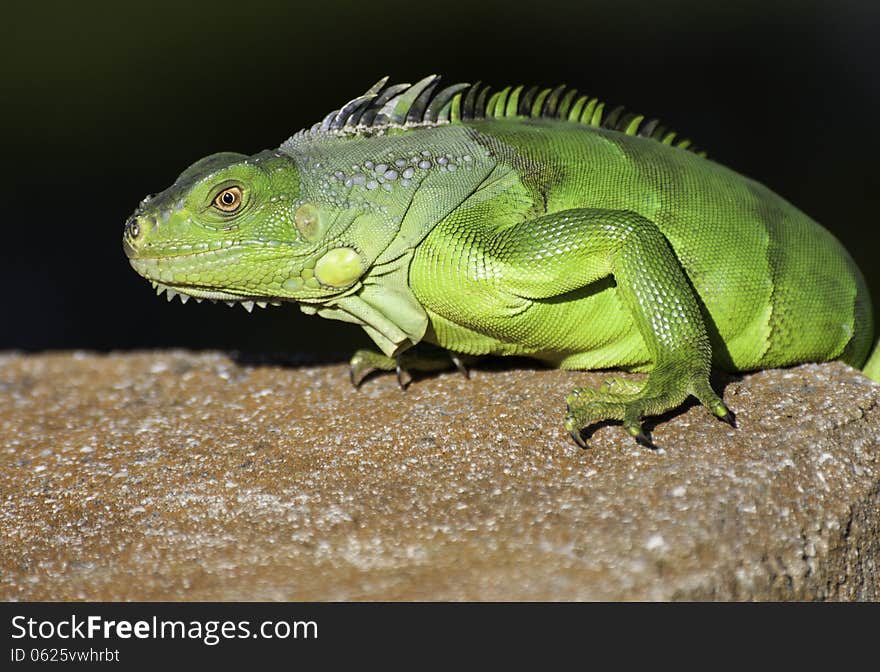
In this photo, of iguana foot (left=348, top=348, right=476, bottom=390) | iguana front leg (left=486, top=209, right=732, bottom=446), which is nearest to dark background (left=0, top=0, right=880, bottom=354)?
iguana foot (left=348, top=348, right=476, bottom=390)

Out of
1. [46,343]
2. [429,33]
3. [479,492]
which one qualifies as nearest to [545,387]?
[479,492]

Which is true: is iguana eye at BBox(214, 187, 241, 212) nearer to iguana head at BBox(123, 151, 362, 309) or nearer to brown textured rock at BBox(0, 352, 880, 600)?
iguana head at BBox(123, 151, 362, 309)

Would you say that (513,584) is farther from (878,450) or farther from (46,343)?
(46,343)

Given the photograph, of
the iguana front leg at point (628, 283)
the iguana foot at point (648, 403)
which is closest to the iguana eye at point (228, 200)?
the iguana front leg at point (628, 283)

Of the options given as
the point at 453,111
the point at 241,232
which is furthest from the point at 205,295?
the point at 453,111

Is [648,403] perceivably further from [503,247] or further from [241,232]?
[241,232]

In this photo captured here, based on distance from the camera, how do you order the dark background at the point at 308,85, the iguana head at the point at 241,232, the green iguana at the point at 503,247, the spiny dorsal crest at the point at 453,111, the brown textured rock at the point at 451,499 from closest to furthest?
the brown textured rock at the point at 451,499 < the green iguana at the point at 503,247 < the iguana head at the point at 241,232 < the spiny dorsal crest at the point at 453,111 < the dark background at the point at 308,85

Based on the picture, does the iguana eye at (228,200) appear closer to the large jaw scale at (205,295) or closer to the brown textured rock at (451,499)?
the large jaw scale at (205,295)
